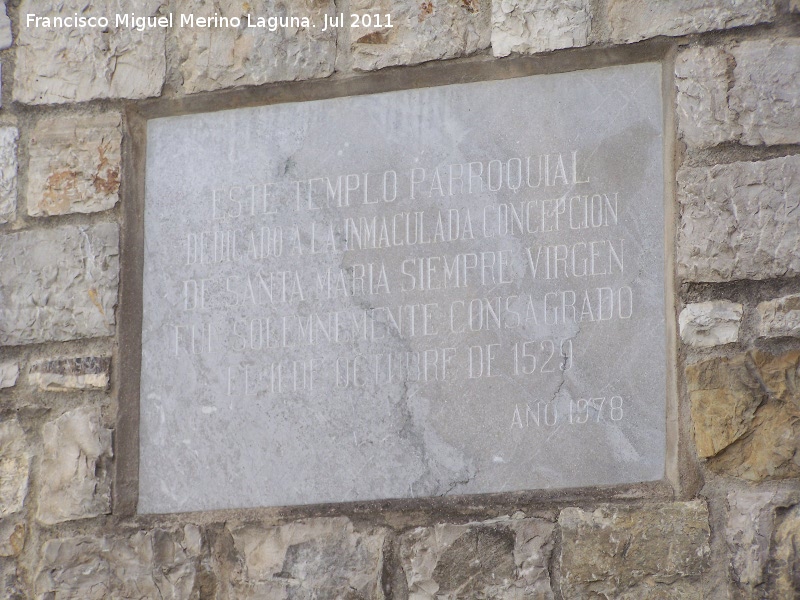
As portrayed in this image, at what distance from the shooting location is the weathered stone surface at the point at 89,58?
3.34 metres

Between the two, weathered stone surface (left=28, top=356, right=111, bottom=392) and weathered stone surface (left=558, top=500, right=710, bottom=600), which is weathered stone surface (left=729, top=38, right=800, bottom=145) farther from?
weathered stone surface (left=28, top=356, right=111, bottom=392)

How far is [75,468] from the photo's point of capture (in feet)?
10.3

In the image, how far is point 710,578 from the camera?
270 centimetres

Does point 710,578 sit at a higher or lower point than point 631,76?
lower

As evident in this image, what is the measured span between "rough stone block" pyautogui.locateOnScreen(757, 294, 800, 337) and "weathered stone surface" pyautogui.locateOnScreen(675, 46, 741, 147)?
0.45 meters

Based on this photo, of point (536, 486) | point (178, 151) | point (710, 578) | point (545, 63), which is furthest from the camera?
point (178, 151)

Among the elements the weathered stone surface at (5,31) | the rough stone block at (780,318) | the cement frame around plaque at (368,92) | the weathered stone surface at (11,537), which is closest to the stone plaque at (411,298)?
the cement frame around plaque at (368,92)

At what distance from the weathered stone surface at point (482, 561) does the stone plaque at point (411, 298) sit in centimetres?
11

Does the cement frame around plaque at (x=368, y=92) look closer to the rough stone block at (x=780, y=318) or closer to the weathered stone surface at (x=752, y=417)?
the weathered stone surface at (x=752, y=417)

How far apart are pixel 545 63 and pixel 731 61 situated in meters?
0.49

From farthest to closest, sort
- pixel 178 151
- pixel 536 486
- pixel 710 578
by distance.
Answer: pixel 178 151, pixel 536 486, pixel 710 578

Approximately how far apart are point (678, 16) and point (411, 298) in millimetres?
1039

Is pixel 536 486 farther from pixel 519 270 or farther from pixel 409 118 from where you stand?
pixel 409 118

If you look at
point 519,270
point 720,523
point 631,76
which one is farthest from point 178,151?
point 720,523
